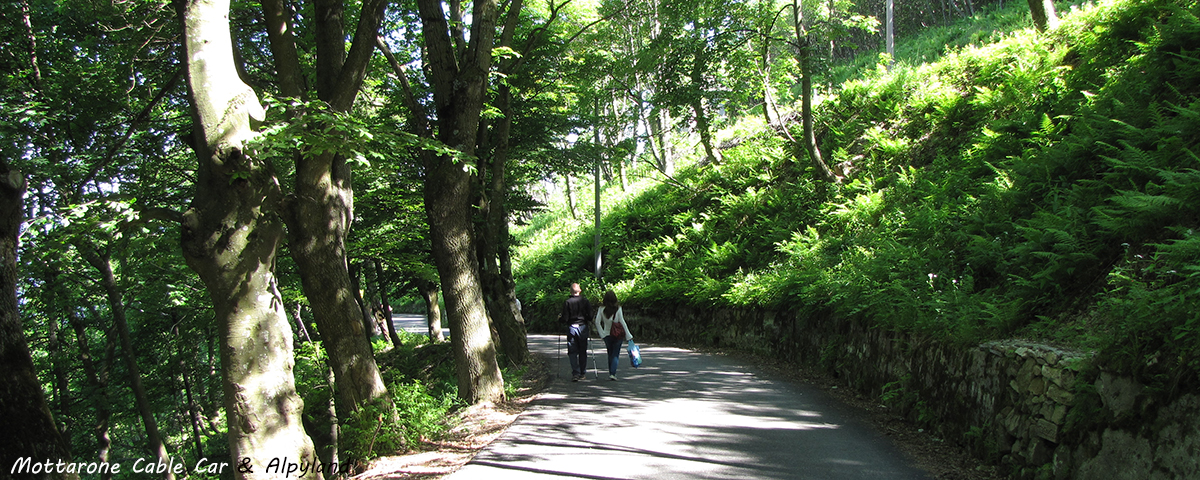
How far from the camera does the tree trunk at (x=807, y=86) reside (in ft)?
46.8

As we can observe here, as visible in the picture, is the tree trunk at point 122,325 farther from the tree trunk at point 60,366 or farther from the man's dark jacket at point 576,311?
the man's dark jacket at point 576,311

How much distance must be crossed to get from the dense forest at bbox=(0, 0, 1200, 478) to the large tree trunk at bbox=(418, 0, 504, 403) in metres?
0.04

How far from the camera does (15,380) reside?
6227mm

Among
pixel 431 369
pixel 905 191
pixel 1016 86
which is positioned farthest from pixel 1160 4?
pixel 431 369

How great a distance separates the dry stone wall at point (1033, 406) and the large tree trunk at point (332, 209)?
21.6ft

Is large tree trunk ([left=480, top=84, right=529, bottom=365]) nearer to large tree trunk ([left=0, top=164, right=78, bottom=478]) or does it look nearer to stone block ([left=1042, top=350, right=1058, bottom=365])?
large tree trunk ([left=0, top=164, right=78, bottom=478])

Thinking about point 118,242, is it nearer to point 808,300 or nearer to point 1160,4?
point 808,300

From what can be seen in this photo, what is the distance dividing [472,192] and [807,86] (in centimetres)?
842

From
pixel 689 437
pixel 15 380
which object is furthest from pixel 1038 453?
pixel 15 380

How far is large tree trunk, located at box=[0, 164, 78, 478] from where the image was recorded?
6.04 meters

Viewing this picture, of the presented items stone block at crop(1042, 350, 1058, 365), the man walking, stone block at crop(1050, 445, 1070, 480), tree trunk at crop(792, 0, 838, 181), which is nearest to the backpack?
the man walking

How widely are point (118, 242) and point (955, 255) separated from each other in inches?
387

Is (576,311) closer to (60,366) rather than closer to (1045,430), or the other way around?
(1045,430)

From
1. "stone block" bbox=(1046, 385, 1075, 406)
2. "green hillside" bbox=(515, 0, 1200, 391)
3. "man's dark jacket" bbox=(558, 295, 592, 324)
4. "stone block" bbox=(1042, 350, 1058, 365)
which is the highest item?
"green hillside" bbox=(515, 0, 1200, 391)
